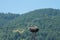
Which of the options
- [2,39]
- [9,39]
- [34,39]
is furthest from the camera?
[9,39]

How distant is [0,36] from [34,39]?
645ft

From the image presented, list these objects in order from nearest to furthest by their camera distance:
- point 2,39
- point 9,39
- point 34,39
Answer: point 34,39
point 2,39
point 9,39

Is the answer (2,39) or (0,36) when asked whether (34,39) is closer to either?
(2,39)

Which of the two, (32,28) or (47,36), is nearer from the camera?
(32,28)

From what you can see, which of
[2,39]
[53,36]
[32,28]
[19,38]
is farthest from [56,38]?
[32,28]

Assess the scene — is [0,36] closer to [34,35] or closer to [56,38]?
[56,38]

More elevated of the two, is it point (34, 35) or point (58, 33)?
point (34, 35)

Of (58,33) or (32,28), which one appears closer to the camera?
(32,28)

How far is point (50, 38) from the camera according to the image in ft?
646

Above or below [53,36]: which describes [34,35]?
above

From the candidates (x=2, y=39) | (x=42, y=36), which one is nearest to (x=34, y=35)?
(x=2, y=39)

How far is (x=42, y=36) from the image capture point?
7840 inches

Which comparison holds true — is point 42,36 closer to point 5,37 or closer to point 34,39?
point 5,37

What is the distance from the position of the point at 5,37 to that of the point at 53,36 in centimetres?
3779
